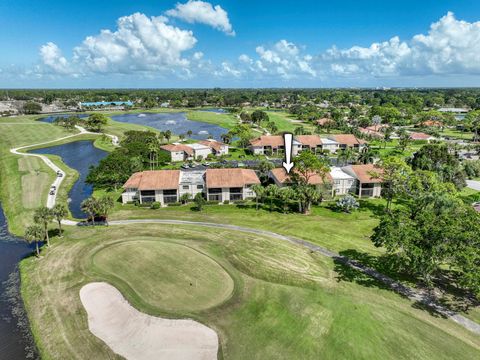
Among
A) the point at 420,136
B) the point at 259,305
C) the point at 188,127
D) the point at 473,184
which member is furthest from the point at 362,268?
the point at 188,127

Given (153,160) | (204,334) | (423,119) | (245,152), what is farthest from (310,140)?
(204,334)

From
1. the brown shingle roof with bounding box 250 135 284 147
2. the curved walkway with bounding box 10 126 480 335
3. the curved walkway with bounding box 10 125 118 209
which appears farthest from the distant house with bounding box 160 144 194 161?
the curved walkway with bounding box 10 126 480 335

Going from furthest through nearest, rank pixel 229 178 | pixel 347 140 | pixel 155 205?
pixel 347 140 < pixel 229 178 < pixel 155 205

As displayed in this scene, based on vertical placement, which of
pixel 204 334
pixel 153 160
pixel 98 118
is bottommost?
pixel 204 334

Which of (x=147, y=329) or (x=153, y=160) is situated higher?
(x=153, y=160)

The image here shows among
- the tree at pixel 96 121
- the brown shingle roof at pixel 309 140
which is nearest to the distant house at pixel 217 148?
Result: the brown shingle roof at pixel 309 140

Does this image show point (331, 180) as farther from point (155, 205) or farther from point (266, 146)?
point (266, 146)

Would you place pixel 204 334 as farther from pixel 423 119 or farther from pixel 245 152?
pixel 423 119
